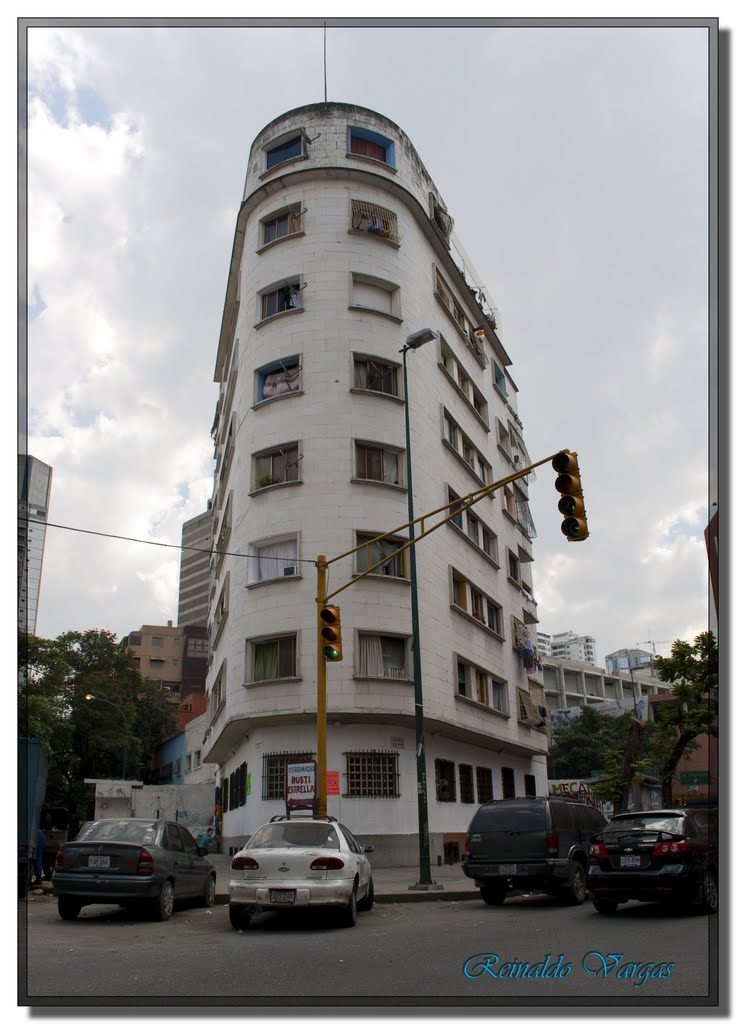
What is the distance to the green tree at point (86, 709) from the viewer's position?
165 ft

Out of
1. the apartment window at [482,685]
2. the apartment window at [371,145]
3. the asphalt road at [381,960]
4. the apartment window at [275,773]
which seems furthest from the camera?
the apartment window at [482,685]

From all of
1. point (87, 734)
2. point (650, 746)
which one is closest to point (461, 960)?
point (650, 746)

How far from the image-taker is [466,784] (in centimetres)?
3141

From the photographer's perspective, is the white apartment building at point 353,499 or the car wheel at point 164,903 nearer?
the car wheel at point 164,903

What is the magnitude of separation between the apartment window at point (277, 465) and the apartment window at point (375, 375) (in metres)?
2.98

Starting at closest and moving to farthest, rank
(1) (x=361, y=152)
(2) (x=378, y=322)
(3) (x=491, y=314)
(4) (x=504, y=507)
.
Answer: (2) (x=378, y=322), (1) (x=361, y=152), (4) (x=504, y=507), (3) (x=491, y=314)

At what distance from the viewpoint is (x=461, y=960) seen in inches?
346

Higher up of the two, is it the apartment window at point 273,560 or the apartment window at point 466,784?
the apartment window at point 273,560

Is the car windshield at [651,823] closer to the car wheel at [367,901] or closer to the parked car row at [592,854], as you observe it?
the parked car row at [592,854]

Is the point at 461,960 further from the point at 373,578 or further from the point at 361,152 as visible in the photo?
the point at 361,152

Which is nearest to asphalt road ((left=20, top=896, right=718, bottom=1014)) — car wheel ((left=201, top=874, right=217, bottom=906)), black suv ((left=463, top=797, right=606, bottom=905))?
black suv ((left=463, top=797, right=606, bottom=905))

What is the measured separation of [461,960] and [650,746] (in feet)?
75.6

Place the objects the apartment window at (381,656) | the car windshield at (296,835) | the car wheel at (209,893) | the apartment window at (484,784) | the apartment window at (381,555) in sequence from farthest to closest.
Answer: the apartment window at (484,784) → the apartment window at (381,555) → the apartment window at (381,656) → the car wheel at (209,893) → the car windshield at (296,835)

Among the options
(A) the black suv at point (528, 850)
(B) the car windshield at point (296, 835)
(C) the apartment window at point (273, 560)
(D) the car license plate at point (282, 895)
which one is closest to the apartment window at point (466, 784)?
(C) the apartment window at point (273, 560)
